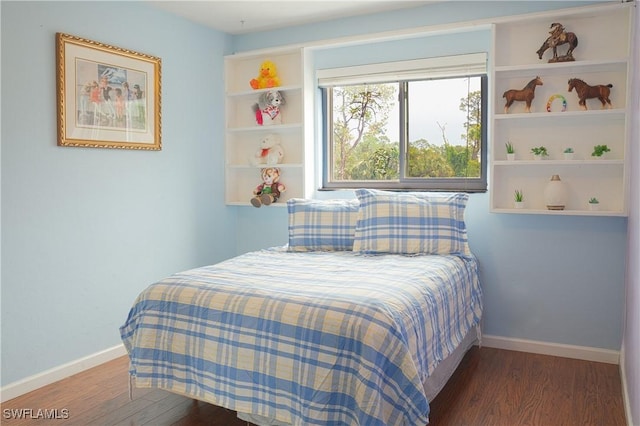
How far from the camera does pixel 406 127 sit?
12.8 feet

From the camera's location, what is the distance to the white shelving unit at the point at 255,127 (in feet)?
13.6

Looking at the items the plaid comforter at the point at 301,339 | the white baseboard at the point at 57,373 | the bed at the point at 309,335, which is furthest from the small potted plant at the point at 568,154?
the white baseboard at the point at 57,373

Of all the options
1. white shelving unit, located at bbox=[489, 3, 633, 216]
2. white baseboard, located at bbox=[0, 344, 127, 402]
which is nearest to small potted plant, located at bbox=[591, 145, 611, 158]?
white shelving unit, located at bbox=[489, 3, 633, 216]

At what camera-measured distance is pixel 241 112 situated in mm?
4457

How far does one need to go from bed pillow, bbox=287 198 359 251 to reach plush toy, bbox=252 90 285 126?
0.98 metres

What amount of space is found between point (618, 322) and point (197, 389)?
253cm

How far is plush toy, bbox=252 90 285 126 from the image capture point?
4.17 m

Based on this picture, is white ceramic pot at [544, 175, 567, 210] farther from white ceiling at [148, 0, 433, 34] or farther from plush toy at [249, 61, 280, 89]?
plush toy at [249, 61, 280, 89]

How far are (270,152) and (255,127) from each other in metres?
0.23

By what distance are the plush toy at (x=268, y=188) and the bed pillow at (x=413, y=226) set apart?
1.07m

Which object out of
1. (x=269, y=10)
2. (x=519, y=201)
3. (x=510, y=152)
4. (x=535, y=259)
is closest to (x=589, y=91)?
(x=510, y=152)

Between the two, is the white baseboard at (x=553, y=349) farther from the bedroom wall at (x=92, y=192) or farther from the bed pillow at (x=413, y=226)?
the bedroom wall at (x=92, y=192)

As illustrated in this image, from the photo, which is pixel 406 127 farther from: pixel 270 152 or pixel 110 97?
pixel 110 97

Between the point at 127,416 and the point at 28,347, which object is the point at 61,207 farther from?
the point at 127,416
